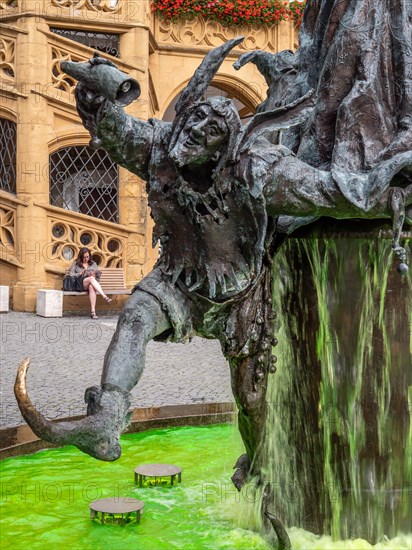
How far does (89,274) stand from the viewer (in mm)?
14195

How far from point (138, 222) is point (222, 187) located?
42.3 feet

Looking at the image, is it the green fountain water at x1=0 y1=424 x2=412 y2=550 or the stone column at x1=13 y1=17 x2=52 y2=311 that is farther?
the stone column at x1=13 y1=17 x2=52 y2=311

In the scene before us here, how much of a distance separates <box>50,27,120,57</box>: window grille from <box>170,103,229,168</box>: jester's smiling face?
544 inches

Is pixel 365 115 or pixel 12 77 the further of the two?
pixel 12 77

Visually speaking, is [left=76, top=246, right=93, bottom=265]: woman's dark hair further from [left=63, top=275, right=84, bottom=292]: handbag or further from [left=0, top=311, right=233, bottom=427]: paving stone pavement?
[left=0, top=311, right=233, bottom=427]: paving stone pavement

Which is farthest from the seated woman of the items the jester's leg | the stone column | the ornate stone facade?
the jester's leg

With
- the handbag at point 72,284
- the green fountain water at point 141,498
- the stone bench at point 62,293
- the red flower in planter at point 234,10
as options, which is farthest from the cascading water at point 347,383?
the red flower in planter at point 234,10

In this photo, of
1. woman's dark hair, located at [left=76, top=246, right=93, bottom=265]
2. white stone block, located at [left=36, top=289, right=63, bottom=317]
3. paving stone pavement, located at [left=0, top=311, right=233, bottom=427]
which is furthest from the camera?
woman's dark hair, located at [left=76, top=246, right=93, bottom=265]

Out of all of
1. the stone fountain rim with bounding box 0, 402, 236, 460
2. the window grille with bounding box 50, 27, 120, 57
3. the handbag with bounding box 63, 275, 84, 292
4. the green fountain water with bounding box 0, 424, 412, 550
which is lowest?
the green fountain water with bounding box 0, 424, 412, 550

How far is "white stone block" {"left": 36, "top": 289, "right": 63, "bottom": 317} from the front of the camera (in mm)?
13828

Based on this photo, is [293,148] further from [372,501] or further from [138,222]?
[138,222]

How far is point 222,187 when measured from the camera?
2.92 meters

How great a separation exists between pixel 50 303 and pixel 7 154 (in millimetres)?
3571

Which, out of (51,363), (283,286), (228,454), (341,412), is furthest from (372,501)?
(51,363)
